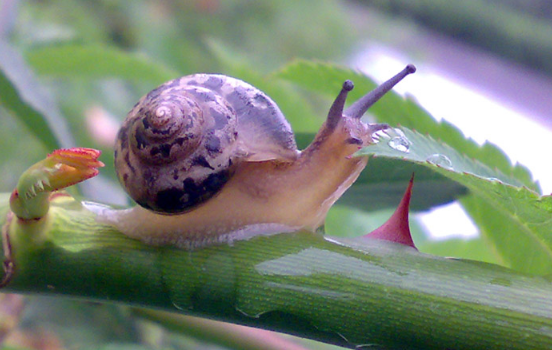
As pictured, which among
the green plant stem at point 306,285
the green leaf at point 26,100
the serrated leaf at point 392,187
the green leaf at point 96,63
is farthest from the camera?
the green leaf at point 96,63

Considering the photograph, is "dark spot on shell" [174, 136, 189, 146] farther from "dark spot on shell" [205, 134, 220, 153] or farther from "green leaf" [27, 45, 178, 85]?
"green leaf" [27, 45, 178, 85]

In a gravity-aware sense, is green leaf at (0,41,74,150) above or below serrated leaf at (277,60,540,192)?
below

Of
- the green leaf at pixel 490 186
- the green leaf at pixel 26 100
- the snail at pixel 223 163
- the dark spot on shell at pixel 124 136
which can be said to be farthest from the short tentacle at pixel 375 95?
the green leaf at pixel 26 100

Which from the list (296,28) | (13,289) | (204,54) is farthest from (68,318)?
(296,28)

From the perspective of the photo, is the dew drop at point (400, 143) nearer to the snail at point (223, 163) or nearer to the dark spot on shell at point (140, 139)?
the snail at point (223, 163)

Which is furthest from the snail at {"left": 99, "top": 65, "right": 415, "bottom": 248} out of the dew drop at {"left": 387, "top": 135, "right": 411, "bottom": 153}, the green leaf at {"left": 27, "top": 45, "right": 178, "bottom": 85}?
the green leaf at {"left": 27, "top": 45, "right": 178, "bottom": 85}
